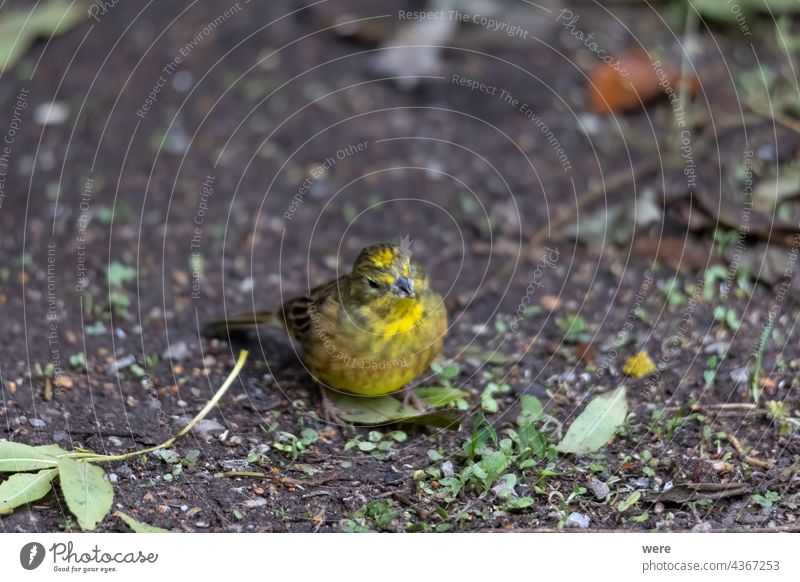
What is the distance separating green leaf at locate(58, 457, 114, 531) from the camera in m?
4.12

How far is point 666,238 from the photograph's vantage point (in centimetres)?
645

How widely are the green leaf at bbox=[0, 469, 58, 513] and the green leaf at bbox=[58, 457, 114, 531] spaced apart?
7cm

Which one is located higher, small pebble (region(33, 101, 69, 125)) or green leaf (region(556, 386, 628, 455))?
small pebble (region(33, 101, 69, 125))

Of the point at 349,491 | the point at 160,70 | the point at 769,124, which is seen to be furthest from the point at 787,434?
the point at 160,70

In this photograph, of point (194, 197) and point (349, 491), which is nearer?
point (349, 491)

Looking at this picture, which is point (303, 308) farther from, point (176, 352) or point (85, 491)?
point (85, 491)

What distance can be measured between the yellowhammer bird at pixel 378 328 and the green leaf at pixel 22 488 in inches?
55.6

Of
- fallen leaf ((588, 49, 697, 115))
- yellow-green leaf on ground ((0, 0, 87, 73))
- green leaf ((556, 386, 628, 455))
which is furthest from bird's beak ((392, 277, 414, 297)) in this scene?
yellow-green leaf on ground ((0, 0, 87, 73))

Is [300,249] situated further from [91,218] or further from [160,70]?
[160,70]

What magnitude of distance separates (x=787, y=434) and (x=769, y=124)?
3039 mm

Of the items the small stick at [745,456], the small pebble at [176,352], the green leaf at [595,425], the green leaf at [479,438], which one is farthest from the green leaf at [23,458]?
the small stick at [745,456]

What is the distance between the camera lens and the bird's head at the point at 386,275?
4832 mm

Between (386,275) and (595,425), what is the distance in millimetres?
1205

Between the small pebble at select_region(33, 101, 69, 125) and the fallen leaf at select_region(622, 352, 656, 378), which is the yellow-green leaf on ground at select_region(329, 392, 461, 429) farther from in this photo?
the small pebble at select_region(33, 101, 69, 125)
